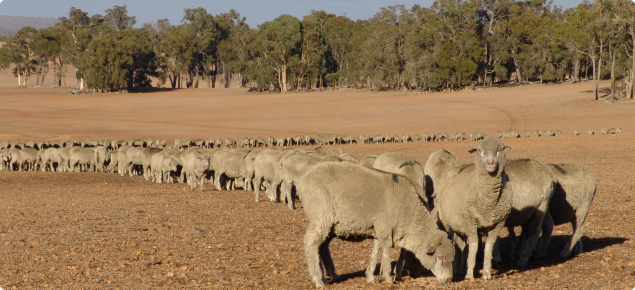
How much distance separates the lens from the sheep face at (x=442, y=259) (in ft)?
27.3

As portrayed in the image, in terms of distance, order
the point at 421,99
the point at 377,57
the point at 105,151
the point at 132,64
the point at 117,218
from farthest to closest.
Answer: the point at 132,64
the point at 377,57
the point at 421,99
the point at 105,151
the point at 117,218

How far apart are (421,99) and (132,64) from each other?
60.1 meters

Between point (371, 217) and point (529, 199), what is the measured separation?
302 centimetres

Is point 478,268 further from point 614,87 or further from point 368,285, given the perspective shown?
point 614,87

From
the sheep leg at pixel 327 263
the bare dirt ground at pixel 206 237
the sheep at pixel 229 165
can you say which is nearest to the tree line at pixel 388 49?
the bare dirt ground at pixel 206 237

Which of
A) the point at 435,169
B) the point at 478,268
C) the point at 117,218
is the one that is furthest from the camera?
the point at 117,218

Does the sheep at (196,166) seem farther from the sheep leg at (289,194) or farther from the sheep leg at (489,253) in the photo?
the sheep leg at (489,253)

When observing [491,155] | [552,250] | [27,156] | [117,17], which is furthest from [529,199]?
[117,17]

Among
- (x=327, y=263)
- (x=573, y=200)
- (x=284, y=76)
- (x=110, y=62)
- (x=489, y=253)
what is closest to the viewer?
(x=489, y=253)

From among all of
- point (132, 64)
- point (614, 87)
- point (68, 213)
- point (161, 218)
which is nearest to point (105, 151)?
point (68, 213)

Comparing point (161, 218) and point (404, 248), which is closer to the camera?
point (404, 248)

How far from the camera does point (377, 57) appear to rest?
3632 inches

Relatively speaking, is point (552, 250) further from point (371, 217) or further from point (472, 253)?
point (371, 217)

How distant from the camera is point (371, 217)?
27.7ft
